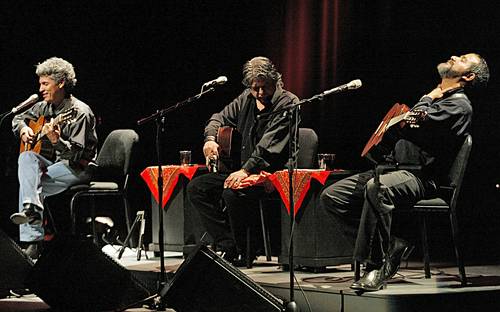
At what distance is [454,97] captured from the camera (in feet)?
14.5

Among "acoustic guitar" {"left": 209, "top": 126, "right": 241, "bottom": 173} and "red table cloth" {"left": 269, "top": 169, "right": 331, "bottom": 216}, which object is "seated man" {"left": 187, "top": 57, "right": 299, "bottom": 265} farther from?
"red table cloth" {"left": 269, "top": 169, "right": 331, "bottom": 216}

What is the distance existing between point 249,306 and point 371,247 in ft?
2.66

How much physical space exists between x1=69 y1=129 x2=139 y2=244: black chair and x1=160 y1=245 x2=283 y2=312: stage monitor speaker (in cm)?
196

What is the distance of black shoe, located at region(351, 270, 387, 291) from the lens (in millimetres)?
4016

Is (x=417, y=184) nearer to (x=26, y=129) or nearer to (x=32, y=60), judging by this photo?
(x=26, y=129)

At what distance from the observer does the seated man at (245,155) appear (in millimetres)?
5195

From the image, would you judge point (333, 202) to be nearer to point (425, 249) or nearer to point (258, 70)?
point (425, 249)

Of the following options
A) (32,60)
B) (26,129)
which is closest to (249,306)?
(26,129)

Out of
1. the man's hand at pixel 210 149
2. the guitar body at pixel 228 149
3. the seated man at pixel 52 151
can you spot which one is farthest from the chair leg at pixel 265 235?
the seated man at pixel 52 151

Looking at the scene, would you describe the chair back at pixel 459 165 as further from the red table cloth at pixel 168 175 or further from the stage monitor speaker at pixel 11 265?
the stage monitor speaker at pixel 11 265

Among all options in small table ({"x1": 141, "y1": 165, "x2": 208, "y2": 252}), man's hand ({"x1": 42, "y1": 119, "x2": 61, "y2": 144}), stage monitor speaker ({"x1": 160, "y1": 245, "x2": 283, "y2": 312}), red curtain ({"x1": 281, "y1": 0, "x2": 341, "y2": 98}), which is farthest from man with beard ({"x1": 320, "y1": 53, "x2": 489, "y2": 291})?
man's hand ({"x1": 42, "y1": 119, "x2": 61, "y2": 144})

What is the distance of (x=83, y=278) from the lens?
4367mm

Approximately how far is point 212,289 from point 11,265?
1.46 m

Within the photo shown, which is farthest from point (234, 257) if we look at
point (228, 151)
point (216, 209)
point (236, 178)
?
point (228, 151)
